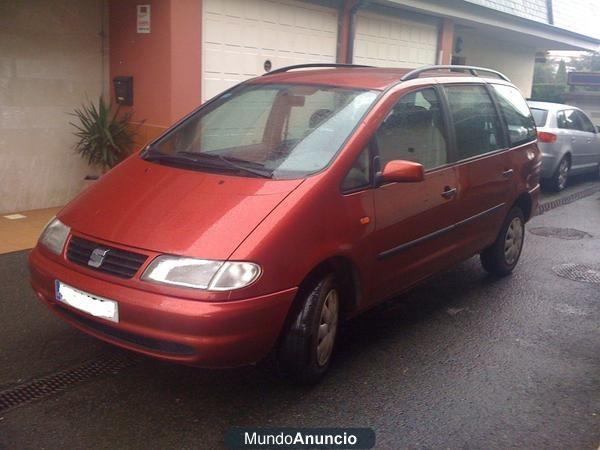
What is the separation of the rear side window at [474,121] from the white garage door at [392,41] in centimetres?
542

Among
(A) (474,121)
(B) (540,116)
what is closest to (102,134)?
(A) (474,121)

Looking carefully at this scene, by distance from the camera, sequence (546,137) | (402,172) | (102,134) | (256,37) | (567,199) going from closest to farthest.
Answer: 1. (402,172)
2. (102,134)
3. (256,37)
4. (546,137)
5. (567,199)

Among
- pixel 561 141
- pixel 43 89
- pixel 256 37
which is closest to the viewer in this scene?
pixel 43 89

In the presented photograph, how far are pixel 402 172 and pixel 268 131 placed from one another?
92cm

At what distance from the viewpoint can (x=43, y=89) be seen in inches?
296

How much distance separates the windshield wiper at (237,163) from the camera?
3.73 m

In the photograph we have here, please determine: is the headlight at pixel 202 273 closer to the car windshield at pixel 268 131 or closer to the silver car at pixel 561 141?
the car windshield at pixel 268 131

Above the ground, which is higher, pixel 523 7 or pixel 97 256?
pixel 523 7

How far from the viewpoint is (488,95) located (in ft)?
17.9

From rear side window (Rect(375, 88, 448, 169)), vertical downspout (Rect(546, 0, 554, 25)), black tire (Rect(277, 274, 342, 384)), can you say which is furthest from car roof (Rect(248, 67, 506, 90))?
vertical downspout (Rect(546, 0, 554, 25))

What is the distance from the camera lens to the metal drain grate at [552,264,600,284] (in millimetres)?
6066

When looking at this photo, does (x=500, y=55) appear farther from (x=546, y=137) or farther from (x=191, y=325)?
(x=191, y=325)

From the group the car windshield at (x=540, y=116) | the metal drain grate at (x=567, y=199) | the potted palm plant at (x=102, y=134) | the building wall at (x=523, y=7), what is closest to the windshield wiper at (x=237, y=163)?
the potted palm plant at (x=102, y=134)

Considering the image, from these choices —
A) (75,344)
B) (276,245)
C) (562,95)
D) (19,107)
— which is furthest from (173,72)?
(562,95)
